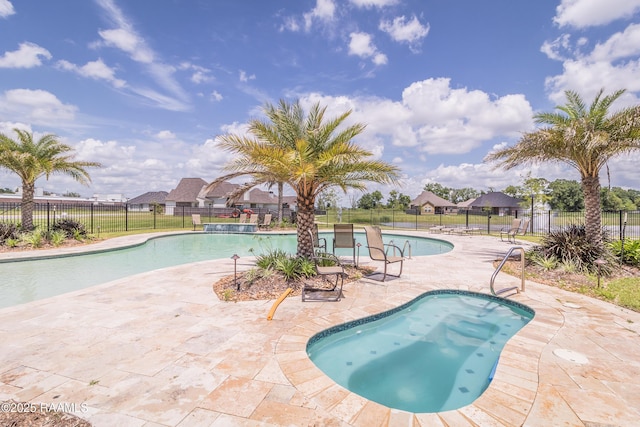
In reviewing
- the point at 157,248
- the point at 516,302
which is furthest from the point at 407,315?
the point at 157,248

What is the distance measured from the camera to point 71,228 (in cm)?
→ 1227

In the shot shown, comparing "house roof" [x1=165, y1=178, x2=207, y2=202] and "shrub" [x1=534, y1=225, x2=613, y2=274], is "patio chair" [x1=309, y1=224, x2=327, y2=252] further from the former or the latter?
"house roof" [x1=165, y1=178, x2=207, y2=202]

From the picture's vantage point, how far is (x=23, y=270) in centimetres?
804

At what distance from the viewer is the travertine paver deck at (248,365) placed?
220cm

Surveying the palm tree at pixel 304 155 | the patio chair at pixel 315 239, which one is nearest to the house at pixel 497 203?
the palm tree at pixel 304 155

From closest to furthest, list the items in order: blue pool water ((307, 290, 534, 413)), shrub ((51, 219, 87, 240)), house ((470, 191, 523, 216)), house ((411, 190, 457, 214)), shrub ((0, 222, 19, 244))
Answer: blue pool water ((307, 290, 534, 413))
shrub ((0, 222, 19, 244))
shrub ((51, 219, 87, 240))
house ((470, 191, 523, 216))
house ((411, 190, 457, 214))

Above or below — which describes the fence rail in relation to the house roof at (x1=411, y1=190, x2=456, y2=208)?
below

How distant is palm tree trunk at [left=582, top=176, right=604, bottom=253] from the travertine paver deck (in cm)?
341

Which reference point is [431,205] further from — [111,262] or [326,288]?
[326,288]

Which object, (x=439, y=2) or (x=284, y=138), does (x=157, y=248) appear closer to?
(x=284, y=138)

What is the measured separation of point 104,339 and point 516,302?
6.32 meters

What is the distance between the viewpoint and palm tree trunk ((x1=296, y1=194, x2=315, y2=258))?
6.90 meters

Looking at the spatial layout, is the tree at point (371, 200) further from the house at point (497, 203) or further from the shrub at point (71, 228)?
the shrub at point (71, 228)

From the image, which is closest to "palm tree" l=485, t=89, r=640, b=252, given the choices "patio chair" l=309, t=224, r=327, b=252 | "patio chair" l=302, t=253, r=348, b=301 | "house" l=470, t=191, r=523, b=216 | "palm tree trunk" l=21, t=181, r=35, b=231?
"patio chair" l=309, t=224, r=327, b=252
